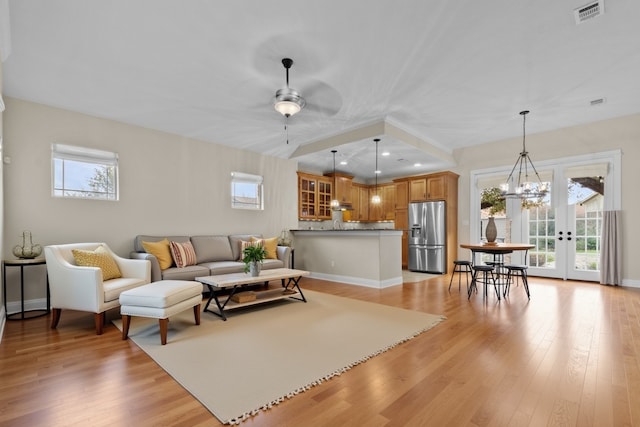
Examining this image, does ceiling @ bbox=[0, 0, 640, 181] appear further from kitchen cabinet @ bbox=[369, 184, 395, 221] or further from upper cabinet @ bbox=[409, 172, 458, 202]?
kitchen cabinet @ bbox=[369, 184, 395, 221]

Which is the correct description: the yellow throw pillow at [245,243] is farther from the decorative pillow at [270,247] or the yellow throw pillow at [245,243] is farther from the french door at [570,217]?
the french door at [570,217]

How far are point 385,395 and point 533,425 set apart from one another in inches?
30.2

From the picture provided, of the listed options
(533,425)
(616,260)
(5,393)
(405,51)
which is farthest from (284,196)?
(616,260)

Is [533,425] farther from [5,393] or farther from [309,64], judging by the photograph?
[309,64]

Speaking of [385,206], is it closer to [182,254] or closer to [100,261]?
[182,254]

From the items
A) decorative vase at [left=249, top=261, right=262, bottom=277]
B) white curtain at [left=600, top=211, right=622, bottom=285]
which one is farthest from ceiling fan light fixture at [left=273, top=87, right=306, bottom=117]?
white curtain at [left=600, top=211, right=622, bottom=285]

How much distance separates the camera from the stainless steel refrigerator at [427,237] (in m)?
6.83

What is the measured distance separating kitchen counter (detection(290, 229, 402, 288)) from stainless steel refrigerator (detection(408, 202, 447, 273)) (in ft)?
5.22

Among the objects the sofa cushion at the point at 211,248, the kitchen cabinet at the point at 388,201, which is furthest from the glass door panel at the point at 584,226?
the sofa cushion at the point at 211,248

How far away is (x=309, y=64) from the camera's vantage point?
128 inches

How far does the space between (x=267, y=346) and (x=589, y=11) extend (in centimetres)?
390

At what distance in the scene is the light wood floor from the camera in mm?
1662

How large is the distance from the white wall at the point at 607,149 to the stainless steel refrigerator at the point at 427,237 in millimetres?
1510

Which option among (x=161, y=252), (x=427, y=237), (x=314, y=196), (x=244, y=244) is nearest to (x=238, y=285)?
(x=161, y=252)
